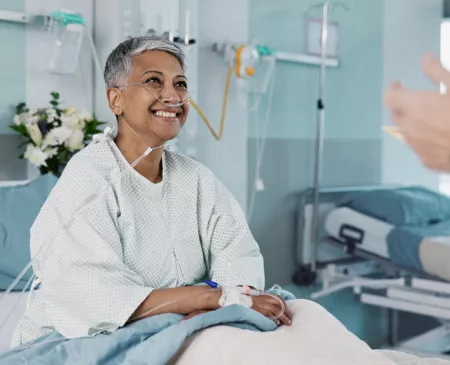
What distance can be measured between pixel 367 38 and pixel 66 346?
2461mm

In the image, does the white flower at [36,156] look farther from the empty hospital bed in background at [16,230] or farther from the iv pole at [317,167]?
the iv pole at [317,167]

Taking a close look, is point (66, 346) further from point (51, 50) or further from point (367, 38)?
point (367, 38)

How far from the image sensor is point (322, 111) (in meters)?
3.68

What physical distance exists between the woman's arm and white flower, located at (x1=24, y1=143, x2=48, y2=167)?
1.26 metres

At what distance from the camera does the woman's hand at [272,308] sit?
1.80 m

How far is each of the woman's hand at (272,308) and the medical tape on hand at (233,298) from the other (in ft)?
0.07

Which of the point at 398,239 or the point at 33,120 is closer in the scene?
the point at 33,120

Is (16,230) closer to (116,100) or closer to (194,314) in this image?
(116,100)

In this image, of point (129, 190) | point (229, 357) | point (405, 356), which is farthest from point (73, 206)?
point (405, 356)

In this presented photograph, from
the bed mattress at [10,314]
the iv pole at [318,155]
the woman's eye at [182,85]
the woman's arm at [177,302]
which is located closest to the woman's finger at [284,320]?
the woman's arm at [177,302]

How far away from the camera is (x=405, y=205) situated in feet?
11.0

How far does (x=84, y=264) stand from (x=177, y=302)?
0.82 feet

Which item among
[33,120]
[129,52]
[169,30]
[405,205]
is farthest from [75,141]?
[405,205]

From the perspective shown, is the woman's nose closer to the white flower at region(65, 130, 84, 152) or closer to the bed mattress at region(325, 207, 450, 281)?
the white flower at region(65, 130, 84, 152)
